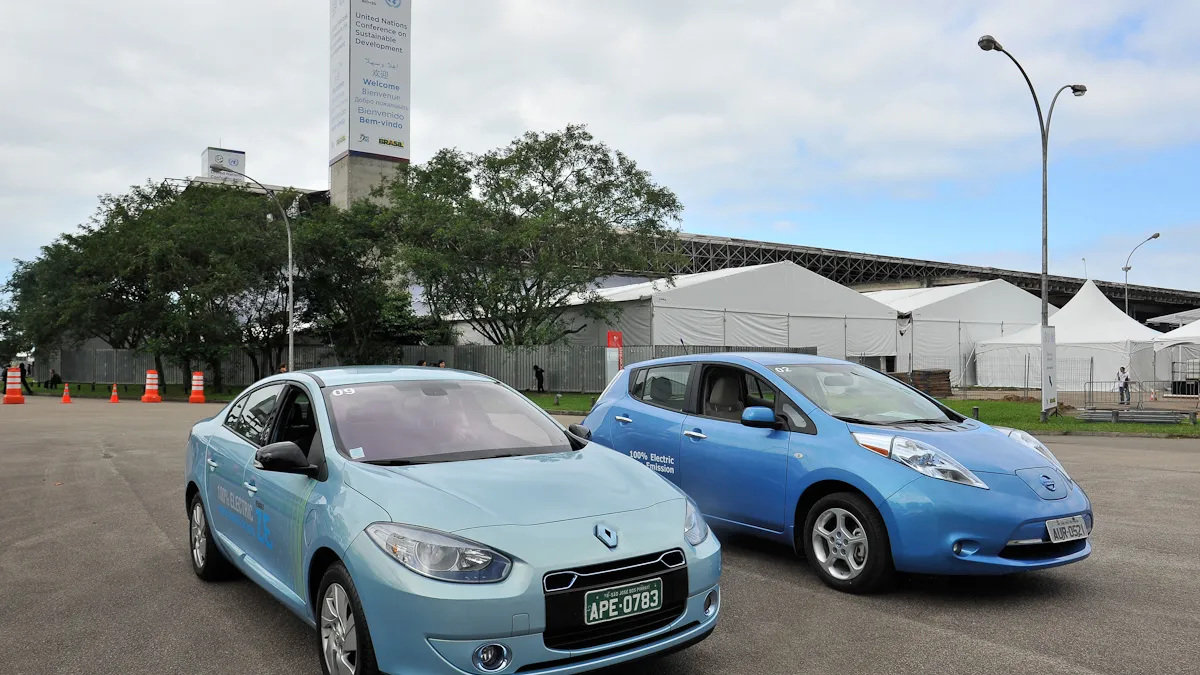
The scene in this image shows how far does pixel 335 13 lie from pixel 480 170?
3277cm

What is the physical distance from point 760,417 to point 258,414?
10.9 feet

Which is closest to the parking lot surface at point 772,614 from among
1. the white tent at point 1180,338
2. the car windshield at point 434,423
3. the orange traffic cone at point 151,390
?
the car windshield at point 434,423

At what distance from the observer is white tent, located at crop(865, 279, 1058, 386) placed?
4347 centimetres

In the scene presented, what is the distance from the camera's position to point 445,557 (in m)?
3.37

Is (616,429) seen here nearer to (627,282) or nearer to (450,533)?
(450,533)

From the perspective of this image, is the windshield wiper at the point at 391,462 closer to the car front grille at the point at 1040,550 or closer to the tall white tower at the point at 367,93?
the car front grille at the point at 1040,550

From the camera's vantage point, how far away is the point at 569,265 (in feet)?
111

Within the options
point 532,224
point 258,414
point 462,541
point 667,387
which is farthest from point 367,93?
point 462,541

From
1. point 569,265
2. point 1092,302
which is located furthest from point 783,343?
point 1092,302

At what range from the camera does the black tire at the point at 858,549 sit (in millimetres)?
5211

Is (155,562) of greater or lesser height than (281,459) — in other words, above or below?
below

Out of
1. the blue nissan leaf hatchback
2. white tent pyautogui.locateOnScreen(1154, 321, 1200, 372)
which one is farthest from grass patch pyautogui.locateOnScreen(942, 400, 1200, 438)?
white tent pyautogui.locateOnScreen(1154, 321, 1200, 372)

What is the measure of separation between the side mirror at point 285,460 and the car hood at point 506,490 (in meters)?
0.27

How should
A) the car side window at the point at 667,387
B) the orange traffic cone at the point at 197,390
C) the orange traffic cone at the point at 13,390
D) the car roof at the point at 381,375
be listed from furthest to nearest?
the orange traffic cone at the point at 197,390 → the orange traffic cone at the point at 13,390 → the car side window at the point at 667,387 → the car roof at the point at 381,375
